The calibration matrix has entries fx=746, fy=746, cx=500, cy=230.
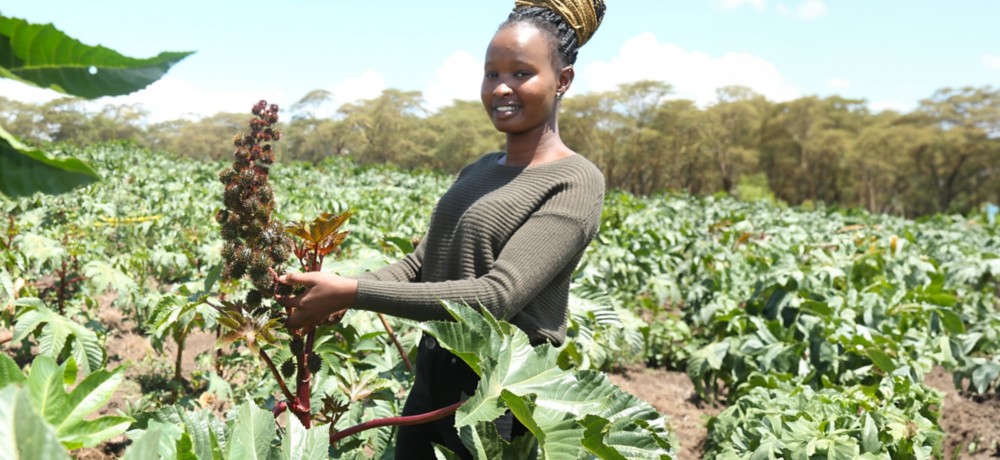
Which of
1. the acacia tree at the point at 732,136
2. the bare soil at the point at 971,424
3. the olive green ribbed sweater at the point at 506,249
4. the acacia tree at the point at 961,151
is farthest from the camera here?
the acacia tree at the point at 732,136

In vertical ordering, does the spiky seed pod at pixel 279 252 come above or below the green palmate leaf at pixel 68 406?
Result: above

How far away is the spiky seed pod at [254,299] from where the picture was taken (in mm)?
1180

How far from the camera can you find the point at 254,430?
86 centimetres

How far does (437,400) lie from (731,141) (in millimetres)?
55754

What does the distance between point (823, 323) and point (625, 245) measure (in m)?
2.86

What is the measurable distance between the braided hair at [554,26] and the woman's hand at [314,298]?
28.2 inches

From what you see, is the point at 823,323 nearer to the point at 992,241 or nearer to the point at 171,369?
the point at 171,369

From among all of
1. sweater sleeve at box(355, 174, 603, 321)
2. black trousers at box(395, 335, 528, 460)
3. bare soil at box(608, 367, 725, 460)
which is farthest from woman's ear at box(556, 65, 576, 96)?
bare soil at box(608, 367, 725, 460)

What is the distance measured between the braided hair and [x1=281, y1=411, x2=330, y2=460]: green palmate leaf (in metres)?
1.02

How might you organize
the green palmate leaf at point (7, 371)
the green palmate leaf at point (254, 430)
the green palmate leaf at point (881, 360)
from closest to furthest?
the green palmate leaf at point (7, 371)
the green palmate leaf at point (254, 430)
the green palmate leaf at point (881, 360)

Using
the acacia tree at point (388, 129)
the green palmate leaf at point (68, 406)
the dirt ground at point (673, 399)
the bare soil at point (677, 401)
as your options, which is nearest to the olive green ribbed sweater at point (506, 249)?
the green palmate leaf at point (68, 406)

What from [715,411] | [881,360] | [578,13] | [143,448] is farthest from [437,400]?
[715,411]

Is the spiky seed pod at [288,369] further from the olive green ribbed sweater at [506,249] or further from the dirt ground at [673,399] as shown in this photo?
the dirt ground at [673,399]

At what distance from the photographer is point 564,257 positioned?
5.04 feet
